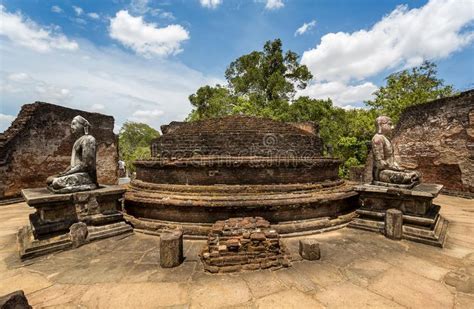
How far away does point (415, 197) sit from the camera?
4164mm

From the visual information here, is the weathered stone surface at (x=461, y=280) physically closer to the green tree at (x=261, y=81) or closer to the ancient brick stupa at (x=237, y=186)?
the ancient brick stupa at (x=237, y=186)

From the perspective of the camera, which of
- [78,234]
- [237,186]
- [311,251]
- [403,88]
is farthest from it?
[403,88]

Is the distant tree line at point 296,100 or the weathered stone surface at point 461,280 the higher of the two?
the distant tree line at point 296,100

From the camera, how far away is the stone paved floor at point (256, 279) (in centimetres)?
240

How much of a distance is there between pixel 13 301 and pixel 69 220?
231cm

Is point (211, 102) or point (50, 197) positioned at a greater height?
point (211, 102)

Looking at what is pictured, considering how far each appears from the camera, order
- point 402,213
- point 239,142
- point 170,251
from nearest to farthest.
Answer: point 170,251
point 402,213
point 239,142

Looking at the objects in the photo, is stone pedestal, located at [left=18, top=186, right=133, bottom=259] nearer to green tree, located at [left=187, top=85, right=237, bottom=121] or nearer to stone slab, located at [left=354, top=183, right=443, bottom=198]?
stone slab, located at [left=354, top=183, right=443, bottom=198]

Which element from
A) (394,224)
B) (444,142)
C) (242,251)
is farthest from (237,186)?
(444,142)

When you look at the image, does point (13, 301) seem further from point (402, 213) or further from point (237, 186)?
point (402, 213)

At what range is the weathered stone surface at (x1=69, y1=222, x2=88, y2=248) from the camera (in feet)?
12.5

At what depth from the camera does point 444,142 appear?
29.5 feet

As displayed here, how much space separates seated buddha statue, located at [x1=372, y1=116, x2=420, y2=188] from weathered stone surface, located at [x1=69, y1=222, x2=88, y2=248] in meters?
5.47

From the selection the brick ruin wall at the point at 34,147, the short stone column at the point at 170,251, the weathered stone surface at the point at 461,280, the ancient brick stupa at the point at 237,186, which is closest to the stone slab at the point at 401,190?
the ancient brick stupa at the point at 237,186
